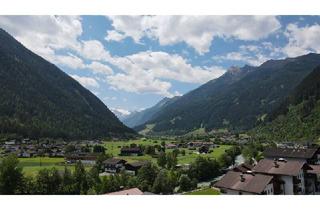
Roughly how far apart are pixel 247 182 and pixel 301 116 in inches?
3944

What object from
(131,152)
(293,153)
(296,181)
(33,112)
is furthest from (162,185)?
(33,112)

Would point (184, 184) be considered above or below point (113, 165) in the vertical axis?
below

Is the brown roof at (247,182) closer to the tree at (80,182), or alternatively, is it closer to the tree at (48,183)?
the tree at (80,182)

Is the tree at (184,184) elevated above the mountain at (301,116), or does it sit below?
below

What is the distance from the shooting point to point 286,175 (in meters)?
42.8

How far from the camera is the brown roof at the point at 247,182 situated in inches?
1481

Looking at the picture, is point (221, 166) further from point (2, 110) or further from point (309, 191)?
point (2, 110)

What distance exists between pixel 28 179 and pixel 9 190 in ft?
9.03

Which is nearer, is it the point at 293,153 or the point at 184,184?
the point at 184,184

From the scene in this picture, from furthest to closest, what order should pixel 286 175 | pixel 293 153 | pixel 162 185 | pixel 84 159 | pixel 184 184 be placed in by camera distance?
pixel 84 159
pixel 293 153
pixel 184 184
pixel 162 185
pixel 286 175

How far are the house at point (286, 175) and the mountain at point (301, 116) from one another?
66083 millimetres

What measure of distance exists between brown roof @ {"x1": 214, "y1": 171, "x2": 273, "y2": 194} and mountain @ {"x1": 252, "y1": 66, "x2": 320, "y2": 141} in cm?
7216

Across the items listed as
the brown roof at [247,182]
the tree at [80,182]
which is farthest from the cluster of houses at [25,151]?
the brown roof at [247,182]

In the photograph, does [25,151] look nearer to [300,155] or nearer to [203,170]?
[203,170]
